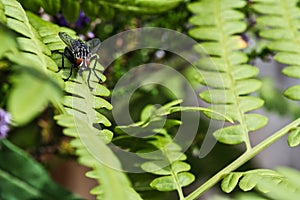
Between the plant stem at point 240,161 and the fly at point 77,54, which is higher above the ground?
the fly at point 77,54

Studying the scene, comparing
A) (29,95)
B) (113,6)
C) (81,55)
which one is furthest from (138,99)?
(29,95)

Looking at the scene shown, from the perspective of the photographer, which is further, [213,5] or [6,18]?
[213,5]

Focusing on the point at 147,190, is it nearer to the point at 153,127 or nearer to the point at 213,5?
the point at 153,127

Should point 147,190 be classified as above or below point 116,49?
below

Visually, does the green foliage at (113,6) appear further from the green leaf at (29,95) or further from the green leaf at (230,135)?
the green leaf at (29,95)

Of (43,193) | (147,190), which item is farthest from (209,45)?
(43,193)

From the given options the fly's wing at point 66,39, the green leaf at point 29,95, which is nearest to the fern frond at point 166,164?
the fly's wing at point 66,39
